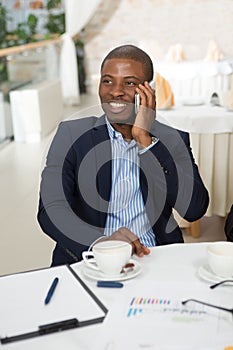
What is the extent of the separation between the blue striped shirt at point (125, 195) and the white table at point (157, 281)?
356 mm

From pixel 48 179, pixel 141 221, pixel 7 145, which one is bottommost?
pixel 7 145

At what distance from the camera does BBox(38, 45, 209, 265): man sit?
189cm

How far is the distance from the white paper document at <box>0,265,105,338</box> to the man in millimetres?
430

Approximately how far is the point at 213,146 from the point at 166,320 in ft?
8.64

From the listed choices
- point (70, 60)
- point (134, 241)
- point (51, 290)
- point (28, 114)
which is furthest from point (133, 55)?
point (70, 60)

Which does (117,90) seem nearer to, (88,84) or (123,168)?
(123,168)

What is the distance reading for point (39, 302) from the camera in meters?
1.30

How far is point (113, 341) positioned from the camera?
1117mm

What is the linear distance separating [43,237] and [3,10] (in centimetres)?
626

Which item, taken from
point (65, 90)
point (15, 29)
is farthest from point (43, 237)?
point (15, 29)

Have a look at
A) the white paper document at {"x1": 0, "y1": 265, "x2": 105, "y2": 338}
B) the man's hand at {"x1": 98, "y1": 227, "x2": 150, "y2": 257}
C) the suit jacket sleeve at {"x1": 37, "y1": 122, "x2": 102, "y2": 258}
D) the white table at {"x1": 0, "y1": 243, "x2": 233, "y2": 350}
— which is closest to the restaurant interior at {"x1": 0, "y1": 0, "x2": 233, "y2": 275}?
the suit jacket sleeve at {"x1": 37, "y1": 122, "x2": 102, "y2": 258}

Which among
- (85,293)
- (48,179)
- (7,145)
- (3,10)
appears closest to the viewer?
(85,293)

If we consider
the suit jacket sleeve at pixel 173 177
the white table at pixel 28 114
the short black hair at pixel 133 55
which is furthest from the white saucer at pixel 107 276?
the white table at pixel 28 114

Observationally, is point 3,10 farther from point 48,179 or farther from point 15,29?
point 48,179
